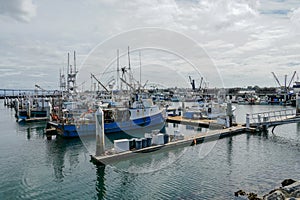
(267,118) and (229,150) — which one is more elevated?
(267,118)

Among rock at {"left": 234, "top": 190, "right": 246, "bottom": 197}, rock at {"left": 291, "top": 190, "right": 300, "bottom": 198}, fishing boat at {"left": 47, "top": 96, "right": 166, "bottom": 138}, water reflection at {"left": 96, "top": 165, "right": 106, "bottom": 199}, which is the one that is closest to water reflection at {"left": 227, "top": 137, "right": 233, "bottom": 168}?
rock at {"left": 234, "top": 190, "right": 246, "bottom": 197}

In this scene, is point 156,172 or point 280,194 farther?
point 156,172

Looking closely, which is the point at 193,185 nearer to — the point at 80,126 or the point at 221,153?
the point at 221,153

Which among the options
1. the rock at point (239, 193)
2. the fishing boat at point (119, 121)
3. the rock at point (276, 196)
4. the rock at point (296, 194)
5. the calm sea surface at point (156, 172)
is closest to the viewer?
the rock at point (276, 196)

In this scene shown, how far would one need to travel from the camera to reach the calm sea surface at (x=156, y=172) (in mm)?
12586

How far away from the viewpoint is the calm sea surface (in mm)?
12586

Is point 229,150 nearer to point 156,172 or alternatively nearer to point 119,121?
point 156,172

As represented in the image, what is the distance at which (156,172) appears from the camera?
50.3 feet

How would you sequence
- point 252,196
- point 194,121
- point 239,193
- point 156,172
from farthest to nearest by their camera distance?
point 194,121 → point 156,172 → point 239,193 → point 252,196

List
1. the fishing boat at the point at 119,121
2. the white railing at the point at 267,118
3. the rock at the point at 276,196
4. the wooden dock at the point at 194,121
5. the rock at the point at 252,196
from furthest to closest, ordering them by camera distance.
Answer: the wooden dock at the point at 194,121 < the fishing boat at the point at 119,121 < the white railing at the point at 267,118 < the rock at the point at 252,196 < the rock at the point at 276,196

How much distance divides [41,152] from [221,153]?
46.5 feet

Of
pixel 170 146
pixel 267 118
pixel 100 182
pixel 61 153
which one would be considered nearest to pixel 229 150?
pixel 170 146

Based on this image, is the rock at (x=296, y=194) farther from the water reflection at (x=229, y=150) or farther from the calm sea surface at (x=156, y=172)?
the water reflection at (x=229, y=150)

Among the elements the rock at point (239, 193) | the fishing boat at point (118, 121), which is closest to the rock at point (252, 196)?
the rock at point (239, 193)
